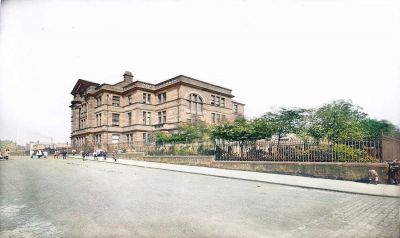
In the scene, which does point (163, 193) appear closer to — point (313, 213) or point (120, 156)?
point (313, 213)

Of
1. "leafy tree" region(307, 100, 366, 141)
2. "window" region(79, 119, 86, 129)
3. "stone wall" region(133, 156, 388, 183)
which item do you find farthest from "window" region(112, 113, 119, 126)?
"leafy tree" region(307, 100, 366, 141)

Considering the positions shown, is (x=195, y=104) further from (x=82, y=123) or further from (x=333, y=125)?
(x=82, y=123)

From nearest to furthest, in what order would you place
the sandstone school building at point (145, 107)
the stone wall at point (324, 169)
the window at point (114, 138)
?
1. the stone wall at point (324, 169)
2. the sandstone school building at point (145, 107)
3. the window at point (114, 138)

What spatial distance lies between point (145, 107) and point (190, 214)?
31771mm

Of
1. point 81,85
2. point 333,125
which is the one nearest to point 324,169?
point 333,125

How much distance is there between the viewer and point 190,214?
570cm

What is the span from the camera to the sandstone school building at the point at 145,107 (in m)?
34.1

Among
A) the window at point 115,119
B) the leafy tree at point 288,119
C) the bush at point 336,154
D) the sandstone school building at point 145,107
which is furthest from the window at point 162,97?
the bush at point 336,154

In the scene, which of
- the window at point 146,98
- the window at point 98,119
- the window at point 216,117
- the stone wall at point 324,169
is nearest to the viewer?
the stone wall at point 324,169

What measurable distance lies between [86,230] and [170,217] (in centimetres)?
174

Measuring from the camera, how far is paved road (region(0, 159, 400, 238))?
15.4 ft

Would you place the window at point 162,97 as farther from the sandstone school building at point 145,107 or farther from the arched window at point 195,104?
the arched window at point 195,104

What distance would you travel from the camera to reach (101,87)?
123ft

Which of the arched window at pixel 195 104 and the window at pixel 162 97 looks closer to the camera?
the arched window at pixel 195 104
